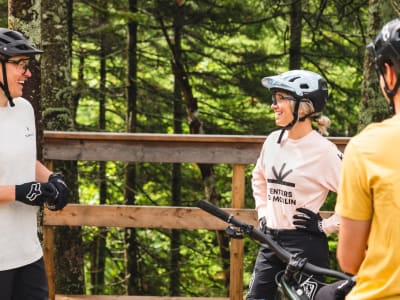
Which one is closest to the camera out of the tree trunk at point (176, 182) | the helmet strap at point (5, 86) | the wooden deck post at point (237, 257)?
the helmet strap at point (5, 86)

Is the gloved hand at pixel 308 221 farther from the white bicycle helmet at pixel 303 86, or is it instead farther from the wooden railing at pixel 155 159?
the wooden railing at pixel 155 159

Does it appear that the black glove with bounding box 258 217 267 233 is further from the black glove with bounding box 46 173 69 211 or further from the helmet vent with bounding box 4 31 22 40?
the helmet vent with bounding box 4 31 22 40

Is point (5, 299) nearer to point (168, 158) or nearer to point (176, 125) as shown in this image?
point (168, 158)

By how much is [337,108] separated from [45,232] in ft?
28.7

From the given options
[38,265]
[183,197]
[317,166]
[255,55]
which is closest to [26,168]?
[38,265]

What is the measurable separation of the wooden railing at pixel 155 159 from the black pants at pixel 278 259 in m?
1.68

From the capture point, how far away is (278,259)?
3.74 metres

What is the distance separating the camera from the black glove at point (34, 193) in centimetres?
333

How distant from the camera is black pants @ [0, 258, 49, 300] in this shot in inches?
132

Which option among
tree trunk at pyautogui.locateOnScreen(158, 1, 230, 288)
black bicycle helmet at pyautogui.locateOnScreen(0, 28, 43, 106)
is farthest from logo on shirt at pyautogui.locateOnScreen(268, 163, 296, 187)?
tree trunk at pyautogui.locateOnScreen(158, 1, 230, 288)

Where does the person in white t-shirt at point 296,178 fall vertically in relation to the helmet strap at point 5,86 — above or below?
below

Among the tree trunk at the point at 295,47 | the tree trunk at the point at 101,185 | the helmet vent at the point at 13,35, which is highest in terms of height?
the tree trunk at the point at 295,47

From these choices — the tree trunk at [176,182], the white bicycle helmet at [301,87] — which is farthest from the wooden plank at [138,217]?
the tree trunk at [176,182]

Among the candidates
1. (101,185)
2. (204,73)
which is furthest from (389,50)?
(101,185)
